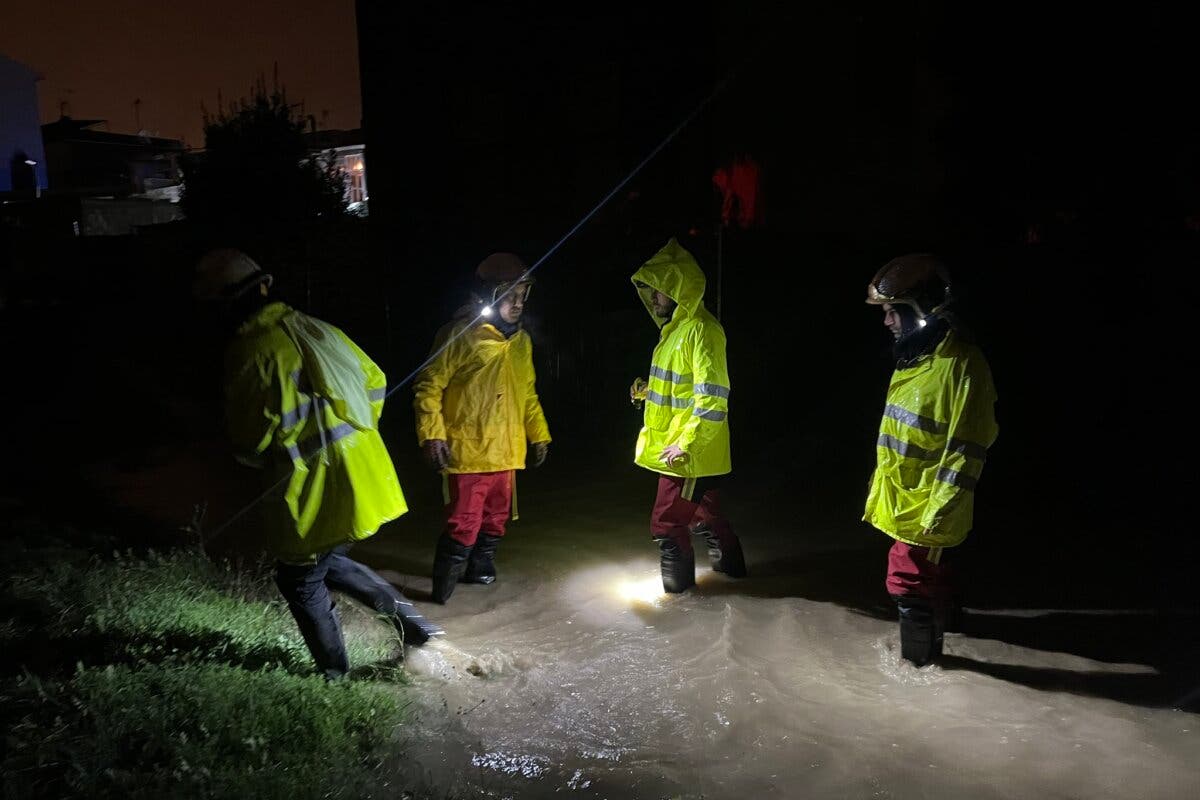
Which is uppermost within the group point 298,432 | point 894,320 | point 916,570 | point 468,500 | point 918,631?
point 894,320

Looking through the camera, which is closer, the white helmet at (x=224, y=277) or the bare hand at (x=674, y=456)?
the white helmet at (x=224, y=277)

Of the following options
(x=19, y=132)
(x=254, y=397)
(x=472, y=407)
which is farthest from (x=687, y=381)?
(x=19, y=132)

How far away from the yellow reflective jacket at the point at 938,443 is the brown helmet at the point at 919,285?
210mm

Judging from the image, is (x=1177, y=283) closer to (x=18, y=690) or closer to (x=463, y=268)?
(x=18, y=690)

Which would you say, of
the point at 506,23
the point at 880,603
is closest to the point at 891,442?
the point at 880,603

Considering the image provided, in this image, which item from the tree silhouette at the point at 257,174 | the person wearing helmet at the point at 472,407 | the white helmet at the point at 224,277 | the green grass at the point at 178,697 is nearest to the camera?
the green grass at the point at 178,697

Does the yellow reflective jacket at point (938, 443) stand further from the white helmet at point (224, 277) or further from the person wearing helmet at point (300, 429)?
the white helmet at point (224, 277)

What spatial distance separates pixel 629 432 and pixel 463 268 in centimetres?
615

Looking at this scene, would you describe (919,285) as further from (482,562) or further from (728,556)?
(482,562)

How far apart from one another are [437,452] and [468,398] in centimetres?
41

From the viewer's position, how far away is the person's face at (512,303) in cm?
578

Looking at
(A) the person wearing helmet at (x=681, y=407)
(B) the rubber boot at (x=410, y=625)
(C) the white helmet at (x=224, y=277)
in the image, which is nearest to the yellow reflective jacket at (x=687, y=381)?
(A) the person wearing helmet at (x=681, y=407)

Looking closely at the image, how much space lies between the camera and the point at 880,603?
584 centimetres

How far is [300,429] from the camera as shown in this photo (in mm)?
4004
